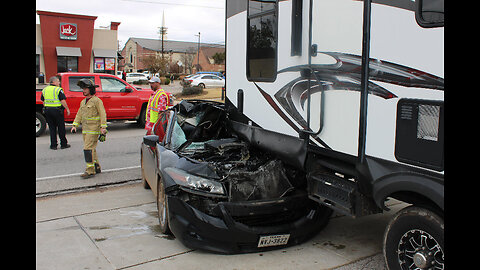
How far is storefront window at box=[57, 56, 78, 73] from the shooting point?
35.2 meters

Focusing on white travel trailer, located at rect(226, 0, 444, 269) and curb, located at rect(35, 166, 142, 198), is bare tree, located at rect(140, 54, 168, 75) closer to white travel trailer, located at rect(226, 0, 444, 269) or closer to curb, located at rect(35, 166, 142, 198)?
curb, located at rect(35, 166, 142, 198)

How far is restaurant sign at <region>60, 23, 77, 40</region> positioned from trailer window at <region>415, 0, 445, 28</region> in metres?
36.2

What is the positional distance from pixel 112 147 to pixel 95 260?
6.79m

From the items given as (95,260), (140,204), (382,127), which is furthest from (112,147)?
(382,127)

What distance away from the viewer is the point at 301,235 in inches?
172

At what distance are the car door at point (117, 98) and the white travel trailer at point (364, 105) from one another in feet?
29.9

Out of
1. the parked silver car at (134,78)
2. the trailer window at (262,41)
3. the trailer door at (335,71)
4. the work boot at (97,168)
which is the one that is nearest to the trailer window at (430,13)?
the trailer door at (335,71)

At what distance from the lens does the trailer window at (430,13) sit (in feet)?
9.26

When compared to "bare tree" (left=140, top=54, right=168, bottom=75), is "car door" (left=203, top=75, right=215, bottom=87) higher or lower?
lower

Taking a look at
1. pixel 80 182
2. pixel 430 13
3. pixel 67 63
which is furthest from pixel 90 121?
pixel 67 63

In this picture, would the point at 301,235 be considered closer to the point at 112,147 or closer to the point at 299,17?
the point at 299,17

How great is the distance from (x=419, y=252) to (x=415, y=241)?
102mm

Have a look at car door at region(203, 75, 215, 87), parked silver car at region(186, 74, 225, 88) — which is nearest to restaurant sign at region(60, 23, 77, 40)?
parked silver car at region(186, 74, 225, 88)
